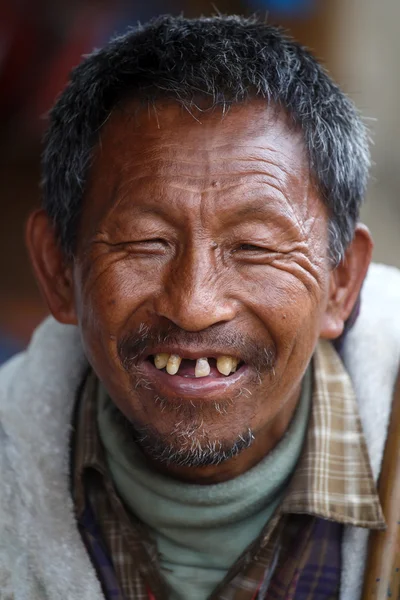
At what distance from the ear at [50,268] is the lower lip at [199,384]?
1.34 ft

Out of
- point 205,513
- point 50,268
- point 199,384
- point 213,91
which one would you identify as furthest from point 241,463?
point 213,91

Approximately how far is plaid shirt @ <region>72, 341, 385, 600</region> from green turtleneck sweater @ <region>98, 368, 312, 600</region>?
0.04m

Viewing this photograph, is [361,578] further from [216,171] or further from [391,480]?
[216,171]

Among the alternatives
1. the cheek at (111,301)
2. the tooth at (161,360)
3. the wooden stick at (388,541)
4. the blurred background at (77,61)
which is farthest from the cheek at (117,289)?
the blurred background at (77,61)

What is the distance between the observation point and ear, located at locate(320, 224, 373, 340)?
188 centimetres

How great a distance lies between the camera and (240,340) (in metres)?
1.61

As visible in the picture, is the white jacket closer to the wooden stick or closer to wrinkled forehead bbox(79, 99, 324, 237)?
the wooden stick

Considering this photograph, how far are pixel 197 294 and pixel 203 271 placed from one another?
0.06m

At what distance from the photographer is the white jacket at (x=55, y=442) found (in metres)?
1.74

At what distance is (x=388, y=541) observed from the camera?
1658 mm

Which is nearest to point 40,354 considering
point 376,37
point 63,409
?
point 63,409

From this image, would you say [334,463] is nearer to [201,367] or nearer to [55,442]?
[201,367]

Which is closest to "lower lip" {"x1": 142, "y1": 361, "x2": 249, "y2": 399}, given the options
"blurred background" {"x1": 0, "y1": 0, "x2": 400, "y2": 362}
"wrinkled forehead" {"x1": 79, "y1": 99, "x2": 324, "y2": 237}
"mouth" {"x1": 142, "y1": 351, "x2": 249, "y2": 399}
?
"mouth" {"x1": 142, "y1": 351, "x2": 249, "y2": 399}

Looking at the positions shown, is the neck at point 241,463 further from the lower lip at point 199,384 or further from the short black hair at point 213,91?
the short black hair at point 213,91
